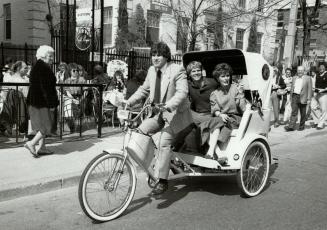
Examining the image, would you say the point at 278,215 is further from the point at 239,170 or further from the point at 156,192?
the point at 156,192

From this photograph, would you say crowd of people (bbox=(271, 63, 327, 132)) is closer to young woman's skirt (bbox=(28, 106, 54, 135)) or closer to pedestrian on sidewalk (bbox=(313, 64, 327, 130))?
pedestrian on sidewalk (bbox=(313, 64, 327, 130))

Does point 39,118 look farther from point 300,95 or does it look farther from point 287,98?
point 287,98

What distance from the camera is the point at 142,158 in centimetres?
475

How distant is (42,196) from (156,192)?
1.65m

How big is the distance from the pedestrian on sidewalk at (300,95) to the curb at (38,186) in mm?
7417

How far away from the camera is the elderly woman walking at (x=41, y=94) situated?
6.59m

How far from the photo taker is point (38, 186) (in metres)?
5.65

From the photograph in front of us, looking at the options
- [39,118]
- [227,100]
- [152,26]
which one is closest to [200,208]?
[227,100]

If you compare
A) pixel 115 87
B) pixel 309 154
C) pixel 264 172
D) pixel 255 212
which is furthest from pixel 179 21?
pixel 255 212

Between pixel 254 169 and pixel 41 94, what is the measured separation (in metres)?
3.61

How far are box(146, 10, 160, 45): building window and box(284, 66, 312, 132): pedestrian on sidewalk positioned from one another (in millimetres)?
10923

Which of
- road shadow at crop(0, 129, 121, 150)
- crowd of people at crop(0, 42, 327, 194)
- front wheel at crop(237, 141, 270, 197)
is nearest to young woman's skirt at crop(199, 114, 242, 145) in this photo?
crowd of people at crop(0, 42, 327, 194)

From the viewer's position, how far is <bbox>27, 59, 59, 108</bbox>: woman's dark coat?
659cm

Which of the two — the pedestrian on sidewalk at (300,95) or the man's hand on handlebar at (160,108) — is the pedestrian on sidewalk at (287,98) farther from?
the man's hand on handlebar at (160,108)
